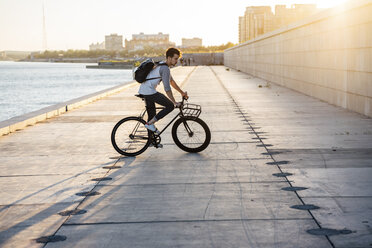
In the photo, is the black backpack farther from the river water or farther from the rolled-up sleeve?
the river water

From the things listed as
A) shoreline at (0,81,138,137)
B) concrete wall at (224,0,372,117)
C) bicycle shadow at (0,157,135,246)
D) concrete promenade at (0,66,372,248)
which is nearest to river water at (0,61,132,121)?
shoreline at (0,81,138,137)

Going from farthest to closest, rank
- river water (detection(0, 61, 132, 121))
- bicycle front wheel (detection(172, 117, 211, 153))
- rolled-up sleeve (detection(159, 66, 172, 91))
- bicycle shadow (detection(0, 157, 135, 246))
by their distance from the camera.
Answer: river water (detection(0, 61, 132, 121)) < bicycle front wheel (detection(172, 117, 211, 153)) < rolled-up sleeve (detection(159, 66, 172, 91)) < bicycle shadow (detection(0, 157, 135, 246))

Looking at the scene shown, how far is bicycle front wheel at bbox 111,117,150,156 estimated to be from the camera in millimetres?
8430

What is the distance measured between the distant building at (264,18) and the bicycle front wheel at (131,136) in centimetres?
5339

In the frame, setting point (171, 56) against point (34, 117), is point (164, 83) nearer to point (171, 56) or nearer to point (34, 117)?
point (171, 56)

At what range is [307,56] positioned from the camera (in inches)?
776

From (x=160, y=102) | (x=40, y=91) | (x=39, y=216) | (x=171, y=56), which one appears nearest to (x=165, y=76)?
(x=171, y=56)

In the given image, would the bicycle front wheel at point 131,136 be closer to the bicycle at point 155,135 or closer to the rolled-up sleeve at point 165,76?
the bicycle at point 155,135

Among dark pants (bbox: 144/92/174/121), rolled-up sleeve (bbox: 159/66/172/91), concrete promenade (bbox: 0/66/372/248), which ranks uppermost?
rolled-up sleeve (bbox: 159/66/172/91)

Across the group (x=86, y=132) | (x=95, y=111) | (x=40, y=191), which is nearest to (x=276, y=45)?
(x=95, y=111)

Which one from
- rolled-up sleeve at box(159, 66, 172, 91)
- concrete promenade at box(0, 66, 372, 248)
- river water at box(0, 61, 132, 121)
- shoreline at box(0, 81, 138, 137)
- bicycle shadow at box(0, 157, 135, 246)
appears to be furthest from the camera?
river water at box(0, 61, 132, 121)

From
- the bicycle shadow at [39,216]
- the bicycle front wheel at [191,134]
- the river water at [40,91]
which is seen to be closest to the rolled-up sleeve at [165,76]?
the bicycle front wheel at [191,134]

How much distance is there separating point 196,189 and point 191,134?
2.42 m

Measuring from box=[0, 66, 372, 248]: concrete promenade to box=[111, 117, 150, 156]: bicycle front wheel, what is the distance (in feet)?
0.64
